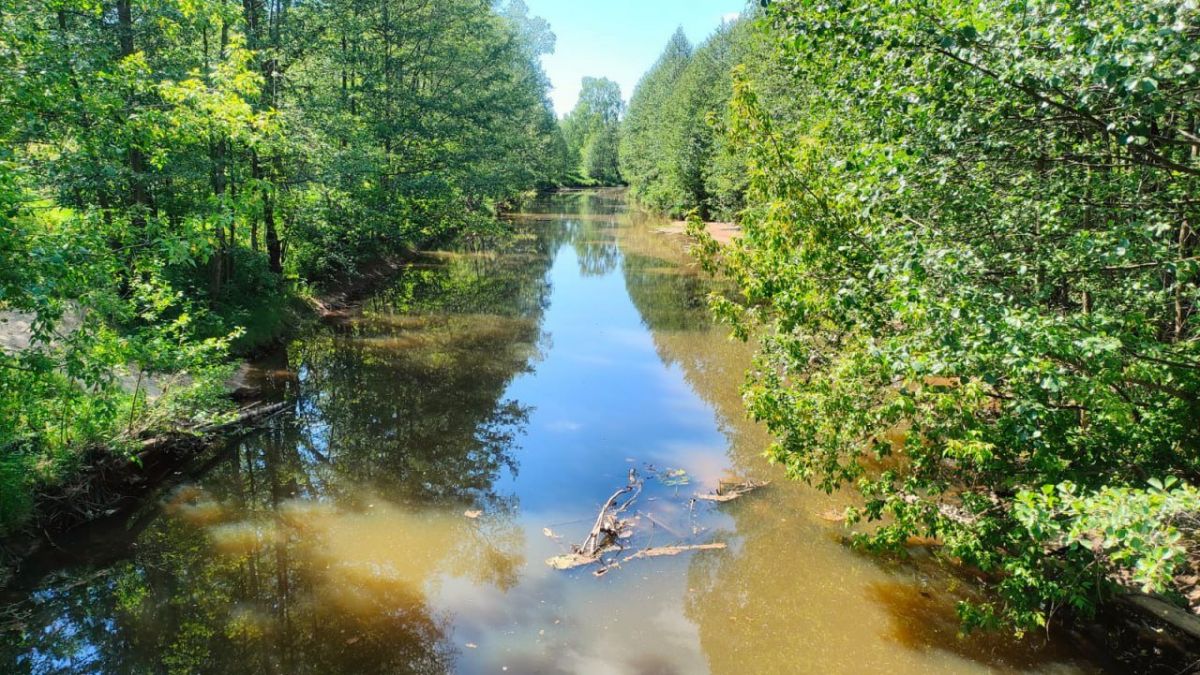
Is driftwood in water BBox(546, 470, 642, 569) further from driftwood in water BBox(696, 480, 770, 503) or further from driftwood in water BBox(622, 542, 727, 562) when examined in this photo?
driftwood in water BBox(696, 480, 770, 503)

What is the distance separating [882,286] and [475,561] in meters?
6.44

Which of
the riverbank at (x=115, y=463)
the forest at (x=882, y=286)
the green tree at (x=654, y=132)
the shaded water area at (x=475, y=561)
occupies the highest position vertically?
the green tree at (x=654, y=132)

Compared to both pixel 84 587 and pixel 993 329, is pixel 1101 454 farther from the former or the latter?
pixel 84 587

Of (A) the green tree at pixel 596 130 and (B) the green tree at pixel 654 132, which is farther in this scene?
(A) the green tree at pixel 596 130

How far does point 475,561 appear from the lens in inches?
356

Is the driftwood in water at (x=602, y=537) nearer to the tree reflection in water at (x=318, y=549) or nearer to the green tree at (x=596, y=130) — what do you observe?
the tree reflection in water at (x=318, y=549)

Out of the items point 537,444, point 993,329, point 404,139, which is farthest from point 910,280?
point 404,139

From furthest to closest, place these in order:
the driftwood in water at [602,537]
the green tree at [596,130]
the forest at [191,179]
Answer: the green tree at [596,130] → the driftwood in water at [602,537] → the forest at [191,179]

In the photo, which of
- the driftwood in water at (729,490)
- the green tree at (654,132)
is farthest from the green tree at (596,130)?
the driftwood in water at (729,490)

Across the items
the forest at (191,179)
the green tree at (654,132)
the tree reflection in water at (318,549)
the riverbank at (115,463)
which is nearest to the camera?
the tree reflection in water at (318,549)

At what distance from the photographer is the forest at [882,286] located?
15.9 ft

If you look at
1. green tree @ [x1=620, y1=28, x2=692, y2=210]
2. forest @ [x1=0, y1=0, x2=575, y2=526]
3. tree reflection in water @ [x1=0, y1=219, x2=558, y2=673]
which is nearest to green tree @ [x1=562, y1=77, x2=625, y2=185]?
green tree @ [x1=620, y1=28, x2=692, y2=210]

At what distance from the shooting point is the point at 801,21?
6734mm

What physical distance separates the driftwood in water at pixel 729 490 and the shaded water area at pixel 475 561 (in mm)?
198
